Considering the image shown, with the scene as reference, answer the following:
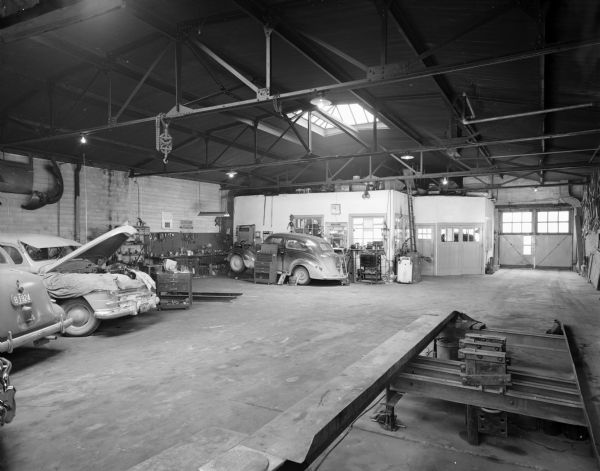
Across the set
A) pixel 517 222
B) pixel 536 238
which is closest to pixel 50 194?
pixel 517 222

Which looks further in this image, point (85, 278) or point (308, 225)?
point (308, 225)

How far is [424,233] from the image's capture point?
1778 cm

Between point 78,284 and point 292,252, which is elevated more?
point 292,252

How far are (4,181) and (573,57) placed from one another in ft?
39.7

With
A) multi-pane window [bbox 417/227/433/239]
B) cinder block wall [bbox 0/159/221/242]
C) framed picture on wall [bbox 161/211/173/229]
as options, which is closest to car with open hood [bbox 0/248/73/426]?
cinder block wall [bbox 0/159/221/242]

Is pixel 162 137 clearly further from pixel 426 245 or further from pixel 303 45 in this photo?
pixel 426 245

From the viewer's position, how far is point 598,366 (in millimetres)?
5363

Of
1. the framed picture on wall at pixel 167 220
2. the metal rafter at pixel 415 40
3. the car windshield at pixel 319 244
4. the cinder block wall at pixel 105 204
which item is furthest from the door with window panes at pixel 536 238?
the framed picture on wall at pixel 167 220

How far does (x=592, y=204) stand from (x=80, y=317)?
660 inches

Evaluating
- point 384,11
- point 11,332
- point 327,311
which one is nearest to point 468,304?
point 327,311

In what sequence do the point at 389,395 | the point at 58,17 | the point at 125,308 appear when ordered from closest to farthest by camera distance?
the point at 58,17 → the point at 389,395 → the point at 125,308

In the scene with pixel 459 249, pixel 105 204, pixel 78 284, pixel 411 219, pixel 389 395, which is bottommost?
pixel 389 395

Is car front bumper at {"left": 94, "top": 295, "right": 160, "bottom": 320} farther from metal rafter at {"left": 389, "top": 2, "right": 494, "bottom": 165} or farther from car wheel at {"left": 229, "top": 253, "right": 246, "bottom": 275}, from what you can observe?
car wheel at {"left": 229, "top": 253, "right": 246, "bottom": 275}

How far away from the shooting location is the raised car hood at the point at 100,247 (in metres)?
6.87
